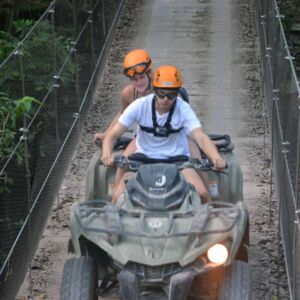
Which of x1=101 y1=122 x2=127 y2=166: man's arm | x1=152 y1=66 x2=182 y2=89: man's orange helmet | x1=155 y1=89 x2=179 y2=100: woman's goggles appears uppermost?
x1=152 y1=66 x2=182 y2=89: man's orange helmet

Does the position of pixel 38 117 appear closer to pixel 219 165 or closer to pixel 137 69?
pixel 137 69

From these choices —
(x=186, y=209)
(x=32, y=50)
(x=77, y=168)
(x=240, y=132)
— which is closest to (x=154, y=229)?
(x=186, y=209)

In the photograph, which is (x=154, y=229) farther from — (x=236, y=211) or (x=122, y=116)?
(x=122, y=116)

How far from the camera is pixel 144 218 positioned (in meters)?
7.02

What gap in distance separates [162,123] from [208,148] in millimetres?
454

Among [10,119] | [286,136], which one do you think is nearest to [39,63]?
[10,119]

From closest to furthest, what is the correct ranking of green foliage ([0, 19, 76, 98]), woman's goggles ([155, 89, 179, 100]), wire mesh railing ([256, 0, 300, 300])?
wire mesh railing ([256, 0, 300, 300]) < woman's goggles ([155, 89, 179, 100]) < green foliage ([0, 19, 76, 98])

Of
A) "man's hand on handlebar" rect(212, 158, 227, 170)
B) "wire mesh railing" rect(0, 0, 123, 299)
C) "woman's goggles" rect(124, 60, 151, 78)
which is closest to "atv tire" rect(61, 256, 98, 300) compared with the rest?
"wire mesh railing" rect(0, 0, 123, 299)

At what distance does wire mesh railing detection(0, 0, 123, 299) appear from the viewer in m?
8.20

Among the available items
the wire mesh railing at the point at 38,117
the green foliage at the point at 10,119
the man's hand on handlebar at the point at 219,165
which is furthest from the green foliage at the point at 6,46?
the man's hand on handlebar at the point at 219,165

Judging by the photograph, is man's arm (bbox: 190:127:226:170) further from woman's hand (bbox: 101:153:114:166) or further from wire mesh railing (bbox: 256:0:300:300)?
woman's hand (bbox: 101:153:114:166)

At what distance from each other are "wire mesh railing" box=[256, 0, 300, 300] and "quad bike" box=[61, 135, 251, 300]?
494mm

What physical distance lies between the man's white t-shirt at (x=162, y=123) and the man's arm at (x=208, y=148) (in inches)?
2.2

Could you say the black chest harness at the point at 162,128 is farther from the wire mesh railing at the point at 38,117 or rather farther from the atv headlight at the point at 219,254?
the atv headlight at the point at 219,254
